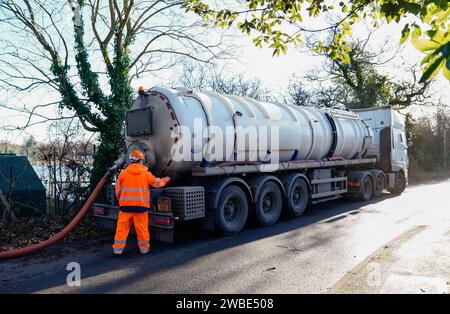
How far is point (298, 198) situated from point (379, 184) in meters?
4.90

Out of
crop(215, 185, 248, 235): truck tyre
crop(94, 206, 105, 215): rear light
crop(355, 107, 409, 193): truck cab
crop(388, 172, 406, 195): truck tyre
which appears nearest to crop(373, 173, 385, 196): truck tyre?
crop(355, 107, 409, 193): truck cab

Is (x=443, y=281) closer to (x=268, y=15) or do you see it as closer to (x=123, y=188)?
(x=268, y=15)

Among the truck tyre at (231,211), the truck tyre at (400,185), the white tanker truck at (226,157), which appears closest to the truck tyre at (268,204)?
the white tanker truck at (226,157)

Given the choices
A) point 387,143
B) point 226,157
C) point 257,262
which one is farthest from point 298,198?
point 387,143

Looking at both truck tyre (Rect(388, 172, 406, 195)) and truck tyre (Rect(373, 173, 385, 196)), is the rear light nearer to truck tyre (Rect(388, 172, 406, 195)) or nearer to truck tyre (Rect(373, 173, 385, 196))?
truck tyre (Rect(373, 173, 385, 196))

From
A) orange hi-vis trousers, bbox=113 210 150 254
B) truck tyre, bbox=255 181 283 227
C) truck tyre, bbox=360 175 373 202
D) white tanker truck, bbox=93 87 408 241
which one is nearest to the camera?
orange hi-vis trousers, bbox=113 210 150 254

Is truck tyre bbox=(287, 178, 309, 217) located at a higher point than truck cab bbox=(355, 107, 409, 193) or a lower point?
lower

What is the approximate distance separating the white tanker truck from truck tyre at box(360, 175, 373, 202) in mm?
1568

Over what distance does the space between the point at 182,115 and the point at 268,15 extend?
2.24m

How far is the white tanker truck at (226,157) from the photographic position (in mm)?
6363

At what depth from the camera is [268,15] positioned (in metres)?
5.23

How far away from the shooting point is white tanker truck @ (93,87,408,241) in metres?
6.36

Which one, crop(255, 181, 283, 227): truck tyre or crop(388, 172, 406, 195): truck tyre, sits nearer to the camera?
crop(255, 181, 283, 227): truck tyre
